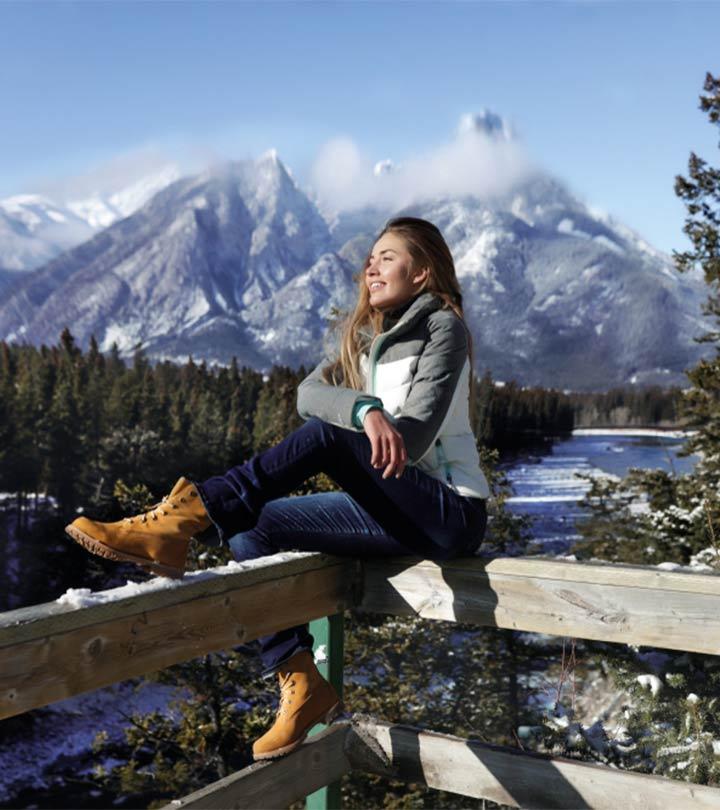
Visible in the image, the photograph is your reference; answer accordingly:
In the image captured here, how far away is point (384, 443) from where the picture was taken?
2.18 metres

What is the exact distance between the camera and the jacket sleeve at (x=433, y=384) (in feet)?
7.39

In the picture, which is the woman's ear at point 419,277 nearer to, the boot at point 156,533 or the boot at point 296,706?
the boot at point 156,533

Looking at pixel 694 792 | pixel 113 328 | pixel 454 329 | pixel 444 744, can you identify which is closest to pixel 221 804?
pixel 444 744

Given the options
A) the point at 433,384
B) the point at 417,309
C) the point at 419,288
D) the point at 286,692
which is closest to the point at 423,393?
the point at 433,384

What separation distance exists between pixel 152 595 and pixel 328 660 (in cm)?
87

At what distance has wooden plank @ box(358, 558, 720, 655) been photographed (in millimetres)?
2109

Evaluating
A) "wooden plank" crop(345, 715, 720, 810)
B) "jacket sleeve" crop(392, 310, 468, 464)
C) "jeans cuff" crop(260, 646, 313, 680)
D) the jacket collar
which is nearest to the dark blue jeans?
"jeans cuff" crop(260, 646, 313, 680)

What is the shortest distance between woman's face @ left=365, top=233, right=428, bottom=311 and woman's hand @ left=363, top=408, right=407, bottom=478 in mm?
496

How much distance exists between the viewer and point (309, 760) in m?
2.48

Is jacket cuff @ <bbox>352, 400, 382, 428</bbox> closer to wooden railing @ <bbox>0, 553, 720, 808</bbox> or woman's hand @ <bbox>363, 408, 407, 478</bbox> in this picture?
woman's hand @ <bbox>363, 408, 407, 478</bbox>

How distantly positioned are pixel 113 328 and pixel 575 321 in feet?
311

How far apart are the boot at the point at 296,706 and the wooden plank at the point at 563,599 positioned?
14.1 inches

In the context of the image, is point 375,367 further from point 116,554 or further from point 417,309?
point 116,554

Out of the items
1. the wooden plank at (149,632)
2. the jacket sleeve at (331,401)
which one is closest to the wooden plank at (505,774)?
the wooden plank at (149,632)
